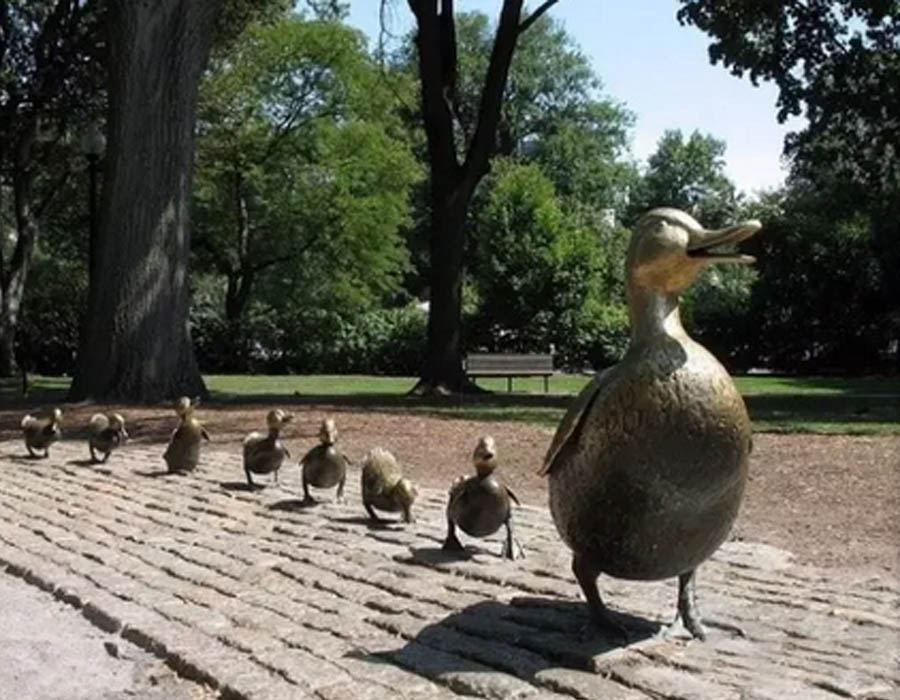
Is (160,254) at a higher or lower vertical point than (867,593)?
higher

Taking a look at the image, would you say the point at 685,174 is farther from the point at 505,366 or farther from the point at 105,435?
the point at 105,435

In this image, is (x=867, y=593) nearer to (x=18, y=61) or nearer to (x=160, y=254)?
(x=160, y=254)

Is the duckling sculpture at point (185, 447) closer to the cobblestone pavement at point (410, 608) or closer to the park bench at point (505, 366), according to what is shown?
the cobblestone pavement at point (410, 608)

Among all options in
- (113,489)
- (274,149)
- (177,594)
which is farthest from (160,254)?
(274,149)

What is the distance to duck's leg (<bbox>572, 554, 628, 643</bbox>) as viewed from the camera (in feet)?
15.8

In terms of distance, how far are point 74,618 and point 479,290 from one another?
33373 mm

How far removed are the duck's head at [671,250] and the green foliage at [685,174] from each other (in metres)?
72.9

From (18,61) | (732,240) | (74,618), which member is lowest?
(74,618)

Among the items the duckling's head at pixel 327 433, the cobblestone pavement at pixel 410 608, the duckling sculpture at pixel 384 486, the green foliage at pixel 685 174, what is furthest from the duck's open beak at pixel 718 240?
the green foliage at pixel 685 174

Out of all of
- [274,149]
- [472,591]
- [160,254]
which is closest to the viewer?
[472,591]

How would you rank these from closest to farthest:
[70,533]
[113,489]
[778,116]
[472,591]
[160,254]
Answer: [472,591] → [70,533] → [113,489] → [160,254] → [778,116]

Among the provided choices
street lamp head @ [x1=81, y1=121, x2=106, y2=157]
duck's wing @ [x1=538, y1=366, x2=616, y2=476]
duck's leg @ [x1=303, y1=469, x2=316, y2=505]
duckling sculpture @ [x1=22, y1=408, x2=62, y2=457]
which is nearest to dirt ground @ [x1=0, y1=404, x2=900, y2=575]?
duckling sculpture @ [x1=22, y1=408, x2=62, y2=457]

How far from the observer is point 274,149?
42.0 metres

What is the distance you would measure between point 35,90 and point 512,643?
2771 centimetres
